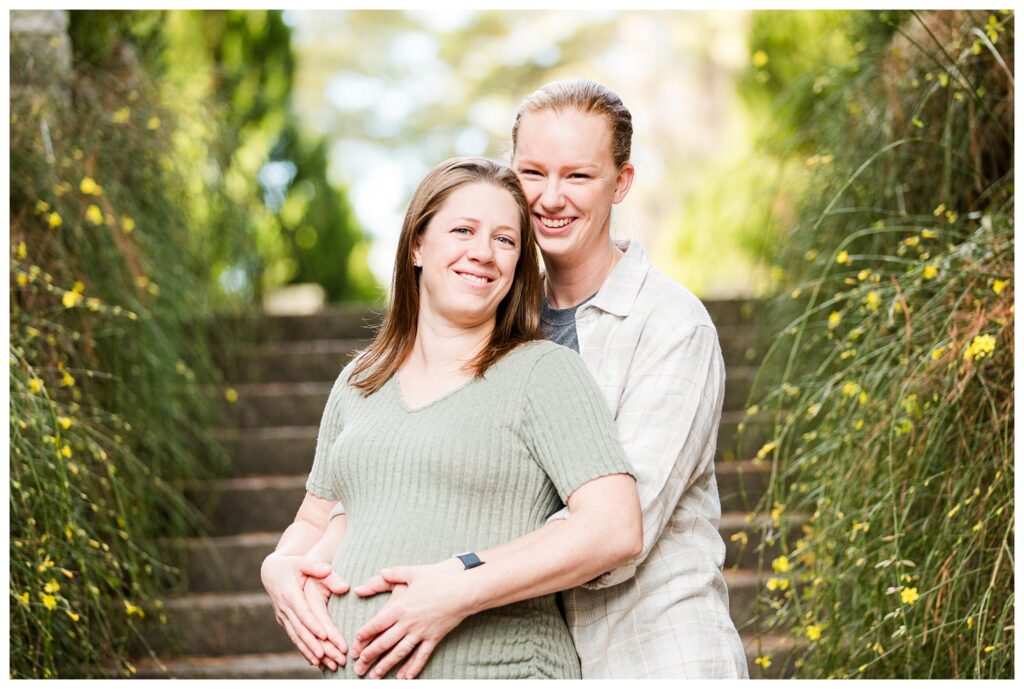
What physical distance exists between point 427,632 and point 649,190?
451 inches

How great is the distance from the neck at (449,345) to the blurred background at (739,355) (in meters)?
0.46

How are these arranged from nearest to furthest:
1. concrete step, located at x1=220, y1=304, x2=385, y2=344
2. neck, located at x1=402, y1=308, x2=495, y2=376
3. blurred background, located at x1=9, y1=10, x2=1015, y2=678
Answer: neck, located at x1=402, y1=308, x2=495, y2=376
blurred background, located at x1=9, y1=10, x2=1015, y2=678
concrete step, located at x1=220, y1=304, x2=385, y2=344

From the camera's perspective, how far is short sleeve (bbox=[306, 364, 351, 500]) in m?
1.94

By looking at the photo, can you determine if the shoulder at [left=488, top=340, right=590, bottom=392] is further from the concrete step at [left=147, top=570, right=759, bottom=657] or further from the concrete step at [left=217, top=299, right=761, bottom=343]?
the concrete step at [left=217, top=299, right=761, bottom=343]

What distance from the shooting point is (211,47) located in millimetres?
7301

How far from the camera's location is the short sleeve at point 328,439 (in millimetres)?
1937

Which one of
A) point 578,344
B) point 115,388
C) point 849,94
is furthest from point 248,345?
point 578,344

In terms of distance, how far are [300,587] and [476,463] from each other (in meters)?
0.35

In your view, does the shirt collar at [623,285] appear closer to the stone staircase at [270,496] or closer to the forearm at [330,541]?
the forearm at [330,541]

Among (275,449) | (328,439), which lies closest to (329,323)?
(275,449)

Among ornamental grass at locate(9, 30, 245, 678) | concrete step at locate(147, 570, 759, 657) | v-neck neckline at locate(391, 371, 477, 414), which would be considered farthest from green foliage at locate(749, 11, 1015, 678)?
ornamental grass at locate(9, 30, 245, 678)

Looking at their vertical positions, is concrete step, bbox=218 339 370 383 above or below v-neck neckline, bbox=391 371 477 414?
below

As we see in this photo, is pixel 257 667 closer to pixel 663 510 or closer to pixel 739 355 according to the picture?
pixel 663 510

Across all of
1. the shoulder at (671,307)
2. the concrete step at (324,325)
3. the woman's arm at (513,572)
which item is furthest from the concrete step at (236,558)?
the woman's arm at (513,572)
